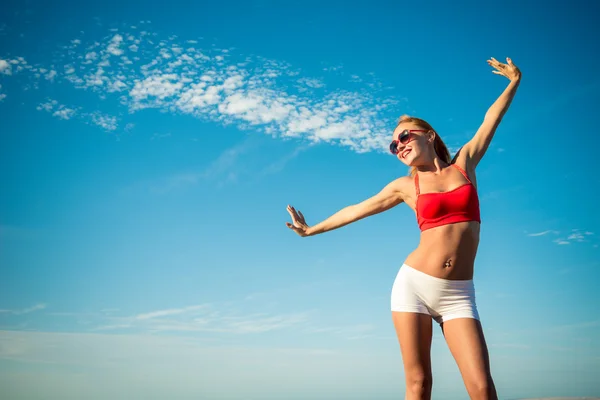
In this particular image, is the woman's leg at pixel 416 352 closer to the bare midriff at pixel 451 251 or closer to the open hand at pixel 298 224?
the bare midriff at pixel 451 251

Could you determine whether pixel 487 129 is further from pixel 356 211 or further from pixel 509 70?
pixel 356 211

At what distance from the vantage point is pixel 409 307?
17.5 ft

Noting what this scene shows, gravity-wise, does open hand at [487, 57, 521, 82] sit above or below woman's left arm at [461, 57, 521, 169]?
above

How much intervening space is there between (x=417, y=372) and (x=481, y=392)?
0.59 meters

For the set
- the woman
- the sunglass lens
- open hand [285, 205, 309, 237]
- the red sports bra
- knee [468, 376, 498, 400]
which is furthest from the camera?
open hand [285, 205, 309, 237]

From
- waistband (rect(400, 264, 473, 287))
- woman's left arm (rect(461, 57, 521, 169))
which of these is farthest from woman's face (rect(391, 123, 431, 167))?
waistband (rect(400, 264, 473, 287))

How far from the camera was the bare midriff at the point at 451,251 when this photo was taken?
5293 mm

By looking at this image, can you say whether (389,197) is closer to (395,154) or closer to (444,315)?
(395,154)

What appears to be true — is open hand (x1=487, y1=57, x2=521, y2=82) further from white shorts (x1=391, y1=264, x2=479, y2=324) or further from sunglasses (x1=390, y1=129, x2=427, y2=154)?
white shorts (x1=391, y1=264, x2=479, y2=324)

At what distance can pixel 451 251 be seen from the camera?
5.29 m

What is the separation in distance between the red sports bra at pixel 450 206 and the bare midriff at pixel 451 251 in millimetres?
60

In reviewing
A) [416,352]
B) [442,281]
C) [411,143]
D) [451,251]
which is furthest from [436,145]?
[416,352]

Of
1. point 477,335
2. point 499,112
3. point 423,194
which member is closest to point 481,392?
point 477,335

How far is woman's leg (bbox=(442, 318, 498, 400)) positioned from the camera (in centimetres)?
495
